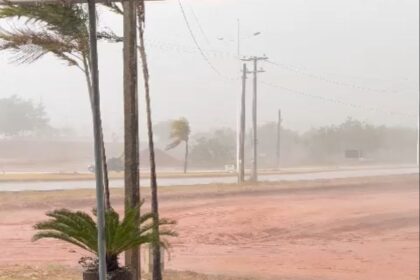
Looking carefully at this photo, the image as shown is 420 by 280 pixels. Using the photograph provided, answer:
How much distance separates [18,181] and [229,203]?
16.5ft

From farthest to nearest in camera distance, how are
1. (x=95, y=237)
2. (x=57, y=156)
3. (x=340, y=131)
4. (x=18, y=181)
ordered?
(x=57, y=156), (x=18, y=181), (x=340, y=131), (x=95, y=237)

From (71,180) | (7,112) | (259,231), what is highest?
(7,112)

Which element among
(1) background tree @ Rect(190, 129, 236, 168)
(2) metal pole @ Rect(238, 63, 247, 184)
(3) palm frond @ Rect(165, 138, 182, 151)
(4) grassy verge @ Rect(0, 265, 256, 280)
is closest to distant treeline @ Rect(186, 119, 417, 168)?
(4) grassy verge @ Rect(0, 265, 256, 280)

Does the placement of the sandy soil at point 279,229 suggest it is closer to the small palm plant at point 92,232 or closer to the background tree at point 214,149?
the small palm plant at point 92,232

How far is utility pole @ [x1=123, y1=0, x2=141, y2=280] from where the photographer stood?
5.15m

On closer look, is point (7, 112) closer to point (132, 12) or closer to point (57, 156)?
point (57, 156)

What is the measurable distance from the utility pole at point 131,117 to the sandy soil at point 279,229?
2113mm

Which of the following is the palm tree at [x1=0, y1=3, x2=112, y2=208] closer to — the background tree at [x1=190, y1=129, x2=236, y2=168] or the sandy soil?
the sandy soil

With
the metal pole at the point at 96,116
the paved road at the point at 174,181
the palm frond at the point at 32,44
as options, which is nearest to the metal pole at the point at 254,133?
the paved road at the point at 174,181

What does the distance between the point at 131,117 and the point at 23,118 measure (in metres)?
9.05

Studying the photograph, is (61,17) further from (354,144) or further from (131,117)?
(354,144)

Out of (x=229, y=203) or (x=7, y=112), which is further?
(x=229, y=203)

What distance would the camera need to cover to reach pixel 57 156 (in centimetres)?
1336

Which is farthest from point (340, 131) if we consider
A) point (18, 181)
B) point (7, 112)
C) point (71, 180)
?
point (71, 180)
